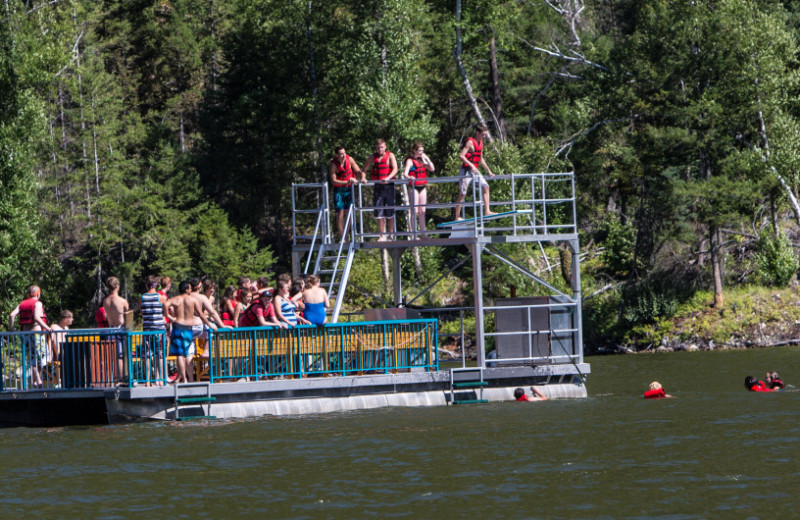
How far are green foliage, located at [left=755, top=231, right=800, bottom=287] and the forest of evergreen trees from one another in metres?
0.10

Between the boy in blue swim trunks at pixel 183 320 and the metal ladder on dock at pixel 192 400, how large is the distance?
27 cm

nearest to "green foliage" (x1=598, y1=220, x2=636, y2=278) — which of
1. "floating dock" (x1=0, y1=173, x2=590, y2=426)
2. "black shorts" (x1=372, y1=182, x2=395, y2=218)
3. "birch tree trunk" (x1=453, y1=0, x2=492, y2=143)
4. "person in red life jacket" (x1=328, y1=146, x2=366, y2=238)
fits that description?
"birch tree trunk" (x1=453, y1=0, x2=492, y2=143)

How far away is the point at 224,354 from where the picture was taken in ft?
68.0

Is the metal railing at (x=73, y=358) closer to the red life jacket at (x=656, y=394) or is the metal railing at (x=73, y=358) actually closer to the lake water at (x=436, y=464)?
the lake water at (x=436, y=464)

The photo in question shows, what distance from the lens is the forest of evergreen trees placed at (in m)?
42.9

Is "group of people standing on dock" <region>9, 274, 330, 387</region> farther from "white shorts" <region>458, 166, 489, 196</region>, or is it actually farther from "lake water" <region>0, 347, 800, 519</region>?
"white shorts" <region>458, 166, 489, 196</region>

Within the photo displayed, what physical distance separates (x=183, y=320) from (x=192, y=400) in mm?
1395

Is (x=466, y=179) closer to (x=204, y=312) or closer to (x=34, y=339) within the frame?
(x=204, y=312)

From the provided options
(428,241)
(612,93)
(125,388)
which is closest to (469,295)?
(612,93)

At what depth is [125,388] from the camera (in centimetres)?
2009

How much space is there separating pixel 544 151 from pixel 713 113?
839 cm

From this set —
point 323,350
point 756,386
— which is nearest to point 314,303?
point 323,350

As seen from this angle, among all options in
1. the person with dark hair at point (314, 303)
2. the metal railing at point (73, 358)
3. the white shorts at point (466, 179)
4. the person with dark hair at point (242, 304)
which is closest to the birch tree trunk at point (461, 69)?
the white shorts at point (466, 179)

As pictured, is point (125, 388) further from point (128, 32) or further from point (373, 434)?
point (128, 32)
